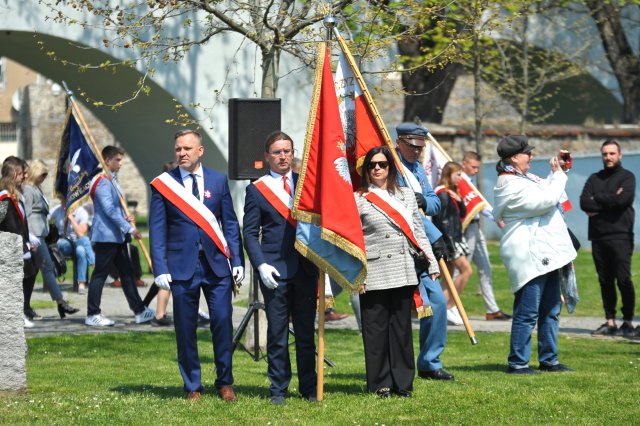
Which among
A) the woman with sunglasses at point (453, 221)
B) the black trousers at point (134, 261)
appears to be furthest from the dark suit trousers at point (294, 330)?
the black trousers at point (134, 261)

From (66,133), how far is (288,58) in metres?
5.25

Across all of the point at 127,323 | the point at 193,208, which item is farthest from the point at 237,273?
the point at 127,323

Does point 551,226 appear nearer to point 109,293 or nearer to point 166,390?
Answer: point 166,390

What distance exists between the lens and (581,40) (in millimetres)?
27688

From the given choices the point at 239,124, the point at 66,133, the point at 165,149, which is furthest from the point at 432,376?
the point at 165,149

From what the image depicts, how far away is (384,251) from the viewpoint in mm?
8969

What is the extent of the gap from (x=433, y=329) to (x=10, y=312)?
3.24 metres

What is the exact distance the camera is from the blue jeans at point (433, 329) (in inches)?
392

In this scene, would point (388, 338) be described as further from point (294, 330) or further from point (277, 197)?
point (277, 197)

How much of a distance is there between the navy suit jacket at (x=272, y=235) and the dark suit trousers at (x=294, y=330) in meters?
0.07

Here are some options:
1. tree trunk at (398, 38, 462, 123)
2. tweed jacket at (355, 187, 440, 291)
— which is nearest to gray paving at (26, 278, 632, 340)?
tweed jacket at (355, 187, 440, 291)

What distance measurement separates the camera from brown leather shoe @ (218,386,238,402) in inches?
347

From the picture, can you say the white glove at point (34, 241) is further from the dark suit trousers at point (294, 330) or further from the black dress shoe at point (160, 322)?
the dark suit trousers at point (294, 330)

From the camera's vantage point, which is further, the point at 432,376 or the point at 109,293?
the point at 109,293
